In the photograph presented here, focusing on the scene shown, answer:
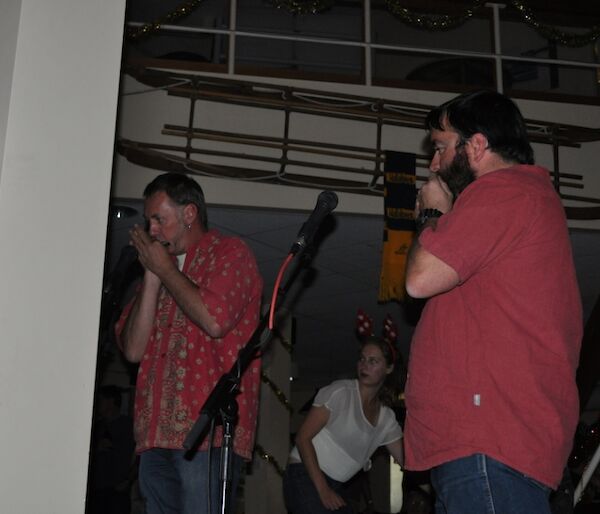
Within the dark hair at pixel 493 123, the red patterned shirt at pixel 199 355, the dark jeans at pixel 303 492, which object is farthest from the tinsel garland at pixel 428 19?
the dark hair at pixel 493 123

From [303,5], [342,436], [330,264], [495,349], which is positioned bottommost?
[342,436]

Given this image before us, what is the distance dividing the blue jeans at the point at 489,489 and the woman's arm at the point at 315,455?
2.27 meters

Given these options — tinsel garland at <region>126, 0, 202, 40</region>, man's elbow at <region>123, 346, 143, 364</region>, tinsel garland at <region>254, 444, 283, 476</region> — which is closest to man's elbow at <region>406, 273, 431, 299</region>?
man's elbow at <region>123, 346, 143, 364</region>

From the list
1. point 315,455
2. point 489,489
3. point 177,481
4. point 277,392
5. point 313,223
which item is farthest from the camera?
point 277,392

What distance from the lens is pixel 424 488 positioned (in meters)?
7.32

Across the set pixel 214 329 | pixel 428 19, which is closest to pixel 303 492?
pixel 214 329

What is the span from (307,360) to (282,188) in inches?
235

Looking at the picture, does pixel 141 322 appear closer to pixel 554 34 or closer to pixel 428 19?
pixel 428 19

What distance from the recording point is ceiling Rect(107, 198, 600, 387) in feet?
21.3

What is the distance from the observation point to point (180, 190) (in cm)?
292

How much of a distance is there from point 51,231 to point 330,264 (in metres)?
5.98

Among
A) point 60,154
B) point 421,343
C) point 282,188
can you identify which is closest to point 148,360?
point 421,343

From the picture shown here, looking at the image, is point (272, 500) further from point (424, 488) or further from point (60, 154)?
point (60, 154)

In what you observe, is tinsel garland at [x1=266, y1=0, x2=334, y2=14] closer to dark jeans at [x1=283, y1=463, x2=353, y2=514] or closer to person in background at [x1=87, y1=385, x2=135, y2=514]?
person in background at [x1=87, y1=385, x2=135, y2=514]
